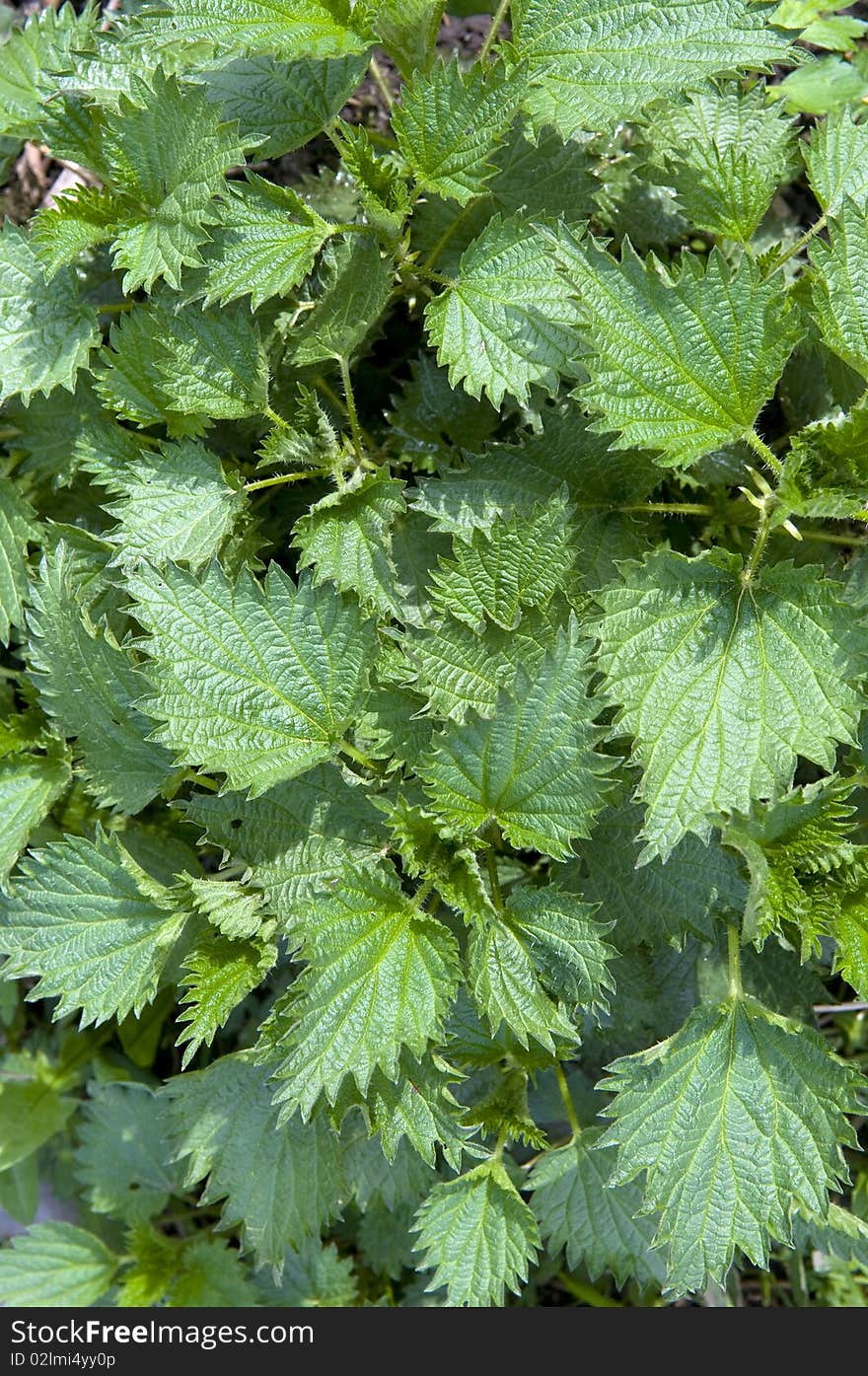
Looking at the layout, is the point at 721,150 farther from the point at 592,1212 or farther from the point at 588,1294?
the point at 588,1294

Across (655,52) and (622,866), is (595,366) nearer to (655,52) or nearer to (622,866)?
(655,52)

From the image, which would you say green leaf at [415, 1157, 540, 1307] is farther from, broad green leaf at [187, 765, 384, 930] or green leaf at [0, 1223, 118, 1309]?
green leaf at [0, 1223, 118, 1309]

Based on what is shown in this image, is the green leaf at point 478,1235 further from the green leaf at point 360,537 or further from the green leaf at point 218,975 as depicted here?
the green leaf at point 360,537

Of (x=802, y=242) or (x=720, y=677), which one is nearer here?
(x=720, y=677)

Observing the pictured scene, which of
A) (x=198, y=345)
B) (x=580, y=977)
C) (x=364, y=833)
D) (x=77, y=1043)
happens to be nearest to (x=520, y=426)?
(x=198, y=345)

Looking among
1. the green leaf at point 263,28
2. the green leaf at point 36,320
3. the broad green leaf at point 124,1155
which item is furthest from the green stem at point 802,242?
the broad green leaf at point 124,1155

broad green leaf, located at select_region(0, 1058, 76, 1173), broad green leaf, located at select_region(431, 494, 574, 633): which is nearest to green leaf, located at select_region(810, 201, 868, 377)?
broad green leaf, located at select_region(431, 494, 574, 633)

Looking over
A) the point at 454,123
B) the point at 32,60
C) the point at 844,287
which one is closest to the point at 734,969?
the point at 844,287
